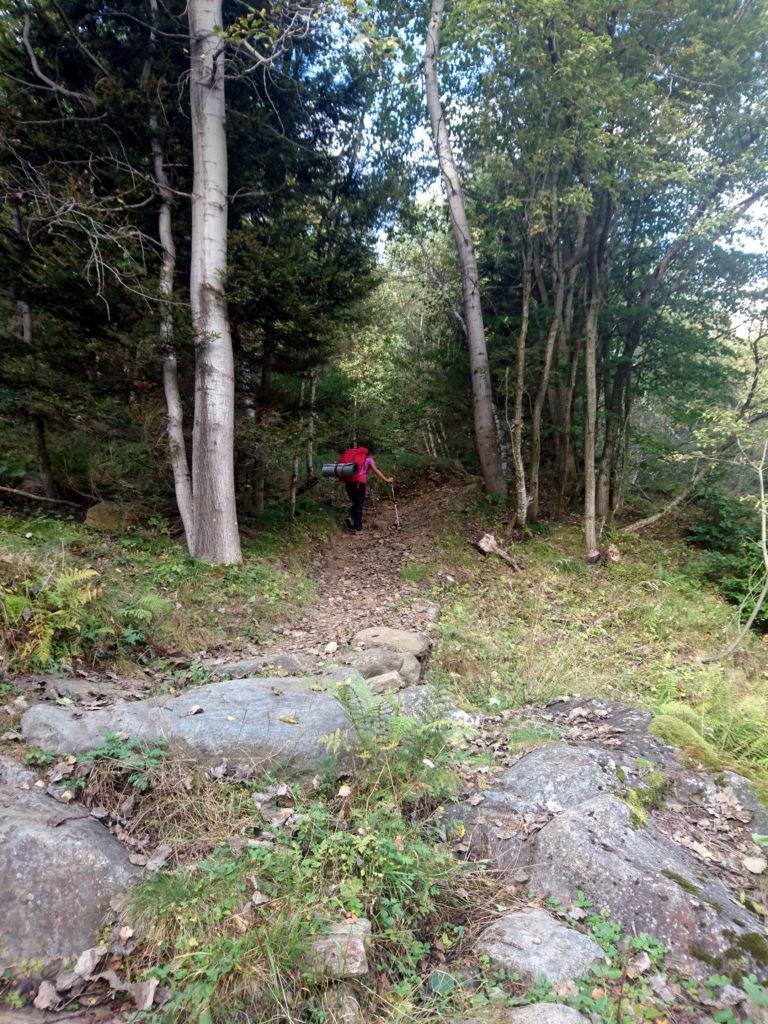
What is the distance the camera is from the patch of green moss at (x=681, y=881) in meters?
2.86

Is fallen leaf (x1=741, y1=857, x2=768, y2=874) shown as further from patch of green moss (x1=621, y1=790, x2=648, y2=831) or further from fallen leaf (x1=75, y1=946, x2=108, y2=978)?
fallen leaf (x1=75, y1=946, x2=108, y2=978)

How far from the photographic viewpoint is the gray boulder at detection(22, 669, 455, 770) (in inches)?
137

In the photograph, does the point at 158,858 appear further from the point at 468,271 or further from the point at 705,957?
the point at 468,271

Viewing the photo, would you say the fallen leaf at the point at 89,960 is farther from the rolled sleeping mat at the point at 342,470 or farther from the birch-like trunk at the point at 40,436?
the rolled sleeping mat at the point at 342,470

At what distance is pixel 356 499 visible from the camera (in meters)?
11.9

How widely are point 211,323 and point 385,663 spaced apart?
589cm

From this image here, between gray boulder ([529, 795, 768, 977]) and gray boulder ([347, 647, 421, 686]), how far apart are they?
2.47 meters

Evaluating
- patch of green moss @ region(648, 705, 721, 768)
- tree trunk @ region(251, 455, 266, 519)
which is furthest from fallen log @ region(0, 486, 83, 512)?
patch of green moss @ region(648, 705, 721, 768)

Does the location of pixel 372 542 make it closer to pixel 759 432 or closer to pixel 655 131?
pixel 759 432

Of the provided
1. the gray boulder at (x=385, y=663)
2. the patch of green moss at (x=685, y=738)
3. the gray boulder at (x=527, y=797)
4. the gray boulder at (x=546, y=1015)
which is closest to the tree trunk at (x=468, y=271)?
the gray boulder at (x=385, y=663)

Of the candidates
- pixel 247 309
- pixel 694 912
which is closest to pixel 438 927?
pixel 694 912

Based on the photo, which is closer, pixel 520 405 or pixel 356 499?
pixel 520 405

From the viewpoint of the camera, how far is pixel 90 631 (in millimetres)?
5070

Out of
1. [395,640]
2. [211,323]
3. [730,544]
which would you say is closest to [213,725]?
[395,640]
